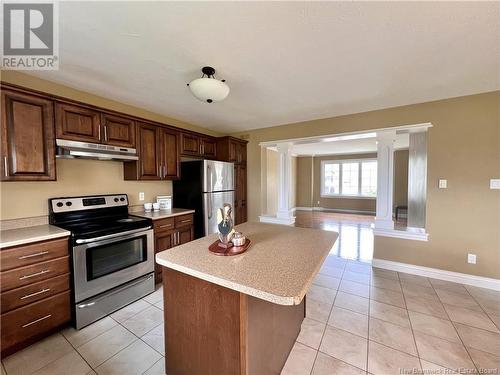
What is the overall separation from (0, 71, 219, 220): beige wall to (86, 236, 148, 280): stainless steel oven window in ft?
2.62

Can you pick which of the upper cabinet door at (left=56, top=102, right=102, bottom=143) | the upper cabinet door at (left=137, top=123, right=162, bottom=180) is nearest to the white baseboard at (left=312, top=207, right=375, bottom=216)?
the upper cabinet door at (left=137, top=123, right=162, bottom=180)

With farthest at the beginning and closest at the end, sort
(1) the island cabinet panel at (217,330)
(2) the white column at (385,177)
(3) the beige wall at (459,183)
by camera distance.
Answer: (2) the white column at (385,177) → (3) the beige wall at (459,183) → (1) the island cabinet panel at (217,330)

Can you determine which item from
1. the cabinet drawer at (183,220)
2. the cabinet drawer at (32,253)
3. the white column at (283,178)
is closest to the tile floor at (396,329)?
the white column at (283,178)

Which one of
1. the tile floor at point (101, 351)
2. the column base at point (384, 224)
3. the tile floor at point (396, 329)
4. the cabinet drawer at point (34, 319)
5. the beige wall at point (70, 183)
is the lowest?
the tile floor at point (101, 351)

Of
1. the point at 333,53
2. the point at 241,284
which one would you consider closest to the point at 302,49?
the point at 333,53

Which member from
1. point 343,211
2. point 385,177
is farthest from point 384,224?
point 343,211

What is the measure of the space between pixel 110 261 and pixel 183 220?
996mm

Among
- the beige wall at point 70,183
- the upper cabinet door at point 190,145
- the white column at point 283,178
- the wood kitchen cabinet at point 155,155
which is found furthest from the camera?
the white column at point 283,178

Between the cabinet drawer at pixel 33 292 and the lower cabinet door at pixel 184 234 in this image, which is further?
the lower cabinet door at pixel 184 234

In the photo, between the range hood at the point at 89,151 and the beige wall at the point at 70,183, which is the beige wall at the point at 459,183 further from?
the beige wall at the point at 70,183

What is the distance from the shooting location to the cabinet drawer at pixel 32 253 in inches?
60.4

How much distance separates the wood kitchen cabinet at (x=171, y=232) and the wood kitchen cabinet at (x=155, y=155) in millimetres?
665

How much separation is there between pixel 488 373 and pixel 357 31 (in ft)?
8.50

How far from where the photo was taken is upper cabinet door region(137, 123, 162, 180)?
270cm
